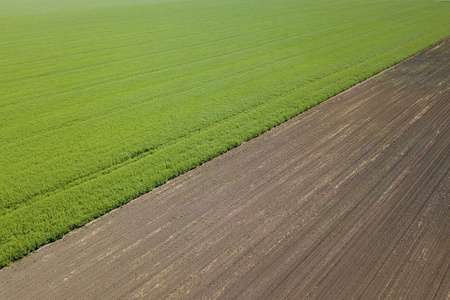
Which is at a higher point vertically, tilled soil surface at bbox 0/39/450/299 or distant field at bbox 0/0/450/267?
distant field at bbox 0/0/450/267

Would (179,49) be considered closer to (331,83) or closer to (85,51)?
(85,51)

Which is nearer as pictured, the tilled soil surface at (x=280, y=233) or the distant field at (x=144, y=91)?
the tilled soil surface at (x=280, y=233)

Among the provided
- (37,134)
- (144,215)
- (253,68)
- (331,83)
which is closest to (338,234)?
(144,215)

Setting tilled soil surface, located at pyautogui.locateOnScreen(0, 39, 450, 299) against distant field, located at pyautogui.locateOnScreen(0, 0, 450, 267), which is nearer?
tilled soil surface, located at pyautogui.locateOnScreen(0, 39, 450, 299)

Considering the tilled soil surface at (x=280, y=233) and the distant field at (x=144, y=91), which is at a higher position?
the distant field at (x=144, y=91)
